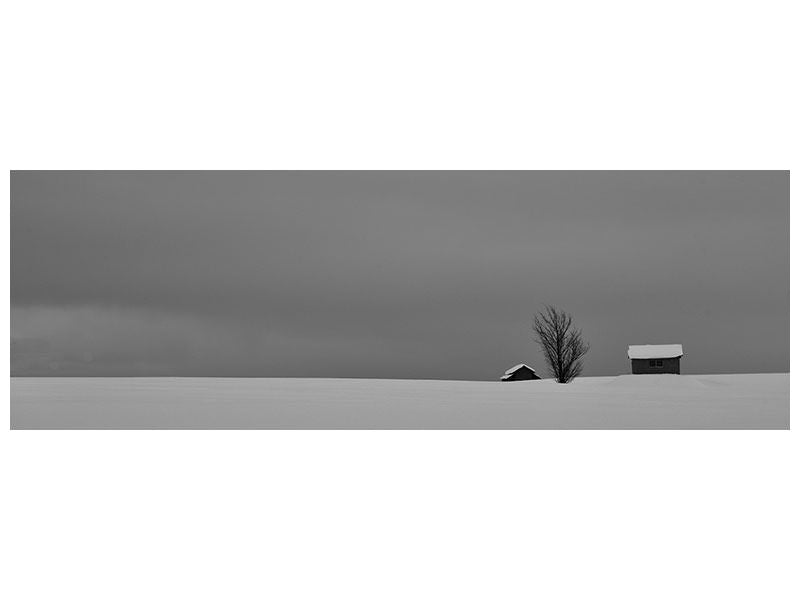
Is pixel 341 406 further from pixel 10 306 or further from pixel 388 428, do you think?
pixel 10 306

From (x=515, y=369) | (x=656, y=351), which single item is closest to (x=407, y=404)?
(x=515, y=369)

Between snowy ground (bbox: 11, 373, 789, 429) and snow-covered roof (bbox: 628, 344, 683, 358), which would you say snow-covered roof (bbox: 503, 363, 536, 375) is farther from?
snow-covered roof (bbox: 628, 344, 683, 358)

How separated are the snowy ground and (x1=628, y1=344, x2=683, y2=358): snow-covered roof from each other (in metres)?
0.50

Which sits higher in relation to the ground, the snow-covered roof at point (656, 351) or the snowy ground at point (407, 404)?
the snow-covered roof at point (656, 351)

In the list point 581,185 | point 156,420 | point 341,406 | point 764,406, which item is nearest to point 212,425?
point 156,420

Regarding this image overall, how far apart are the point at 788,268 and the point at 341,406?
9238 mm

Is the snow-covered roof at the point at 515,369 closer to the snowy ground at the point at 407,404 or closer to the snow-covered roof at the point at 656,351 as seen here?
the snowy ground at the point at 407,404

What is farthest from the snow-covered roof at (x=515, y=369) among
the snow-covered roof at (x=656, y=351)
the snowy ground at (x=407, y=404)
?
the snow-covered roof at (x=656, y=351)

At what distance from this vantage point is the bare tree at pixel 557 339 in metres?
16.0

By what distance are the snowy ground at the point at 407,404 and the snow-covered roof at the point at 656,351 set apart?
0.50m

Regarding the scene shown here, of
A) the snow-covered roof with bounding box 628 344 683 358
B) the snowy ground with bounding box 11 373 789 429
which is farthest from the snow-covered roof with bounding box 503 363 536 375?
the snow-covered roof with bounding box 628 344 683 358

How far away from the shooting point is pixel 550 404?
15328 mm

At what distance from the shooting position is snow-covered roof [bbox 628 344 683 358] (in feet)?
53.5

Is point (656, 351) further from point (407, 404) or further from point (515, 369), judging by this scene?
point (407, 404)
